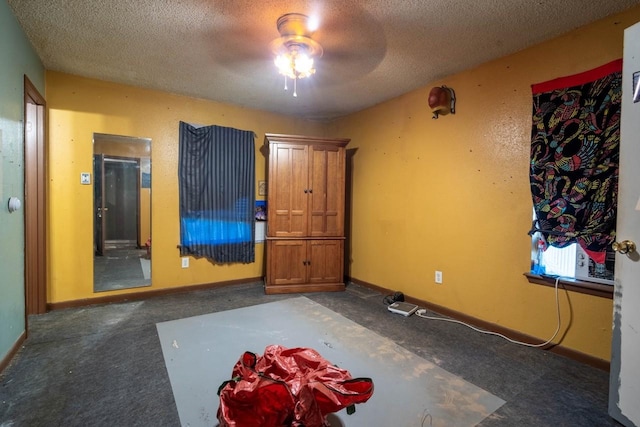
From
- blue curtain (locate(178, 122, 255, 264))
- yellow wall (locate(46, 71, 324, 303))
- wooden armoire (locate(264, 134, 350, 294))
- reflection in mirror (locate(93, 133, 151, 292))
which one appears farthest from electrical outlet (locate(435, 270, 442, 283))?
reflection in mirror (locate(93, 133, 151, 292))

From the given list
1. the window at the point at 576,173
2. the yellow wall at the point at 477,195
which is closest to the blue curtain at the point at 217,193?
the yellow wall at the point at 477,195

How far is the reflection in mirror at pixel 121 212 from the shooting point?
316 cm

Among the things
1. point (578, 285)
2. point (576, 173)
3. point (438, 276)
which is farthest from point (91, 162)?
point (578, 285)

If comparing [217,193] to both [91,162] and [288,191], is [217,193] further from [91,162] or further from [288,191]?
[91,162]

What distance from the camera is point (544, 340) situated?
227cm

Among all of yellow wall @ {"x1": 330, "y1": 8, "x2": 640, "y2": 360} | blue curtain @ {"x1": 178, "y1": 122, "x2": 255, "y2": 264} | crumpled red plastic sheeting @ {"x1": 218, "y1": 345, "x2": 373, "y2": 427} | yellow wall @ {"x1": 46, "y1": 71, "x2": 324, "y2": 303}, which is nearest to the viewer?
crumpled red plastic sheeting @ {"x1": 218, "y1": 345, "x2": 373, "y2": 427}

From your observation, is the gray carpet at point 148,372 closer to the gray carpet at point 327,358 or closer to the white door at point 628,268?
the gray carpet at point 327,358

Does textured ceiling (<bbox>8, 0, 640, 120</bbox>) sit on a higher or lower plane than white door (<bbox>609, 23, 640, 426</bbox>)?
higher

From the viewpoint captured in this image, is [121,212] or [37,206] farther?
[121,212]

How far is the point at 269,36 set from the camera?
2.23 metres

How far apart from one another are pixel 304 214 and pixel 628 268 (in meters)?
2.80

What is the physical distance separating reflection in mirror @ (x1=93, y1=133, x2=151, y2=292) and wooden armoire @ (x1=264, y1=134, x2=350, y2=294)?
4.46 ft

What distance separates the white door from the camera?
1.45m

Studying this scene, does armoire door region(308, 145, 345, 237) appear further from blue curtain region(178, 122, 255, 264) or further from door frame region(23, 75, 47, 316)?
door frame region(23, 75, 47, 316)
